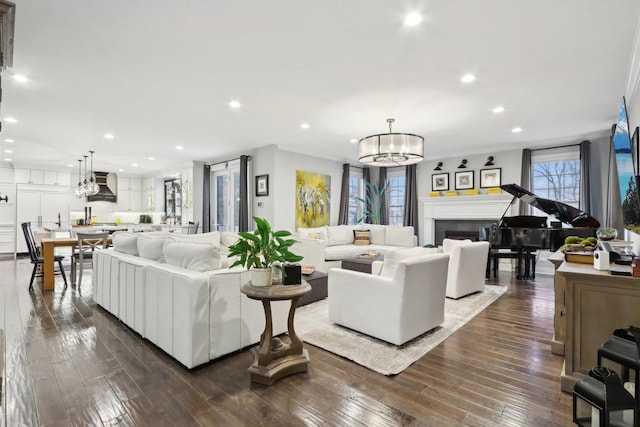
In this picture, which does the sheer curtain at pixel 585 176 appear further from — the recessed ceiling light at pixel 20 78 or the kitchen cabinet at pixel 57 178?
the kitchen cabinet at pixel 57 178

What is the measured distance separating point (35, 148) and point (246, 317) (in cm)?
745

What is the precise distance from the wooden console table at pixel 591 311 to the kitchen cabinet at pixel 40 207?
36.8 feet

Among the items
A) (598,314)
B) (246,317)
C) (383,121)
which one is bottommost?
(246,317)

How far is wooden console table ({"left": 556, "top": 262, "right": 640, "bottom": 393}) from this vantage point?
1945 millimetres

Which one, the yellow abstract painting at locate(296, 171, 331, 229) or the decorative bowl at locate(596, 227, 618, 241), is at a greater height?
the yellow abstract painting at locate(296, 171, 331, 229)

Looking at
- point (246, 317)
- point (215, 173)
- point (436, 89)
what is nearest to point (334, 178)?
A: point (215, 173)

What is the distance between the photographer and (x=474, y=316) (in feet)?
12.1

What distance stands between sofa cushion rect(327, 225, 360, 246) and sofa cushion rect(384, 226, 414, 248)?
2.71 ft

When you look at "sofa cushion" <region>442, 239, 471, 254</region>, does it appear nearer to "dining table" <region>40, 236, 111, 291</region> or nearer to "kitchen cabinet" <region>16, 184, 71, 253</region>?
"dining table" <region>40, 236, 111, 291</region>

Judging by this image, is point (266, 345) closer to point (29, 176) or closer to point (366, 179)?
point (366, 179)

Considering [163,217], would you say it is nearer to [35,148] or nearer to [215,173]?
[215,173]

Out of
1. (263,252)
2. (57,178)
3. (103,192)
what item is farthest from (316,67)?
(103,192)

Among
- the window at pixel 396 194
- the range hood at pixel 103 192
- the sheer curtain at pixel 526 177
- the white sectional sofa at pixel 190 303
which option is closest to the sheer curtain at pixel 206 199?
the range hood at pixel 103 192

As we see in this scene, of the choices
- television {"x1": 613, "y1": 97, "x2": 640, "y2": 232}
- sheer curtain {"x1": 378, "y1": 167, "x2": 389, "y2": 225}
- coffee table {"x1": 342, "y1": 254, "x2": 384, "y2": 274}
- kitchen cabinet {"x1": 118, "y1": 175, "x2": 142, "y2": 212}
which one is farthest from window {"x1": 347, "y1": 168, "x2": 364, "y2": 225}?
kitchen cabinet {"x1": 118, "y1": 175, "x2": 142, "y2": 212}
